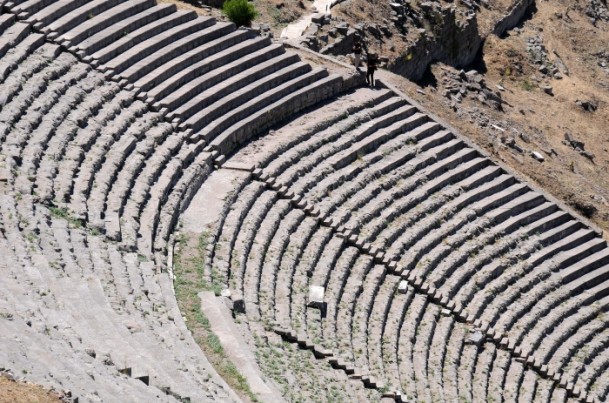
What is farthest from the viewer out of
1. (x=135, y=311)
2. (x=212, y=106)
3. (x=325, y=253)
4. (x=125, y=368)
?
(x=212, y=106)

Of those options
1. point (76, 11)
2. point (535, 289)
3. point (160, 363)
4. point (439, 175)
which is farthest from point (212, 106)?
point (160, 363)

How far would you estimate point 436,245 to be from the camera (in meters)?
30.4

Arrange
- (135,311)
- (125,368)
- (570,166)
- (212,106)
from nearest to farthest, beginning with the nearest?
(125,368) < (135,311) < (212,106) < (570,166)

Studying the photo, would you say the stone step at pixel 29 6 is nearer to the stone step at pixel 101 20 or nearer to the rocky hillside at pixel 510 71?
the stone step at pixel 101 20

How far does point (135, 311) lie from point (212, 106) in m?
9.90

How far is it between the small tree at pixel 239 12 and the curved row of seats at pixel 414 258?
4022 millimetres

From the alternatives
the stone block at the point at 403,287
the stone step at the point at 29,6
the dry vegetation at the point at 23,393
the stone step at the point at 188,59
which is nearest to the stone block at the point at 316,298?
the stone block at the point at 403,287

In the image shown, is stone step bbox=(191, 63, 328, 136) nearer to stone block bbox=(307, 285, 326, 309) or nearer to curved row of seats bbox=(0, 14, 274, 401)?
curved row of seats bbox=(0, 14, 274, 401)

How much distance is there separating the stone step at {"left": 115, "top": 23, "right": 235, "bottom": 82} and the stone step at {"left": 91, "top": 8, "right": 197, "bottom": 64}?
1.49 feet

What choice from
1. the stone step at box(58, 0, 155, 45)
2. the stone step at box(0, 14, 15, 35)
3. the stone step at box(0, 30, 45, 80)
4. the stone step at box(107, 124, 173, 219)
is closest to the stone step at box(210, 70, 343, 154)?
the stone step at box(107, 124, 173, 219)

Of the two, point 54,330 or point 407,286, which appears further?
point 407,286

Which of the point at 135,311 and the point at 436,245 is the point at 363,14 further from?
the point at 135,311

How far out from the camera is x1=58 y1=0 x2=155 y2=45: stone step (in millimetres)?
29250

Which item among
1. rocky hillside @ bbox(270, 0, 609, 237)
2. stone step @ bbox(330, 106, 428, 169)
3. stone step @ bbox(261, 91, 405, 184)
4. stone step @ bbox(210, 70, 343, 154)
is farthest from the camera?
rocky hillside @ bbox(270, 0, 609, 237)
